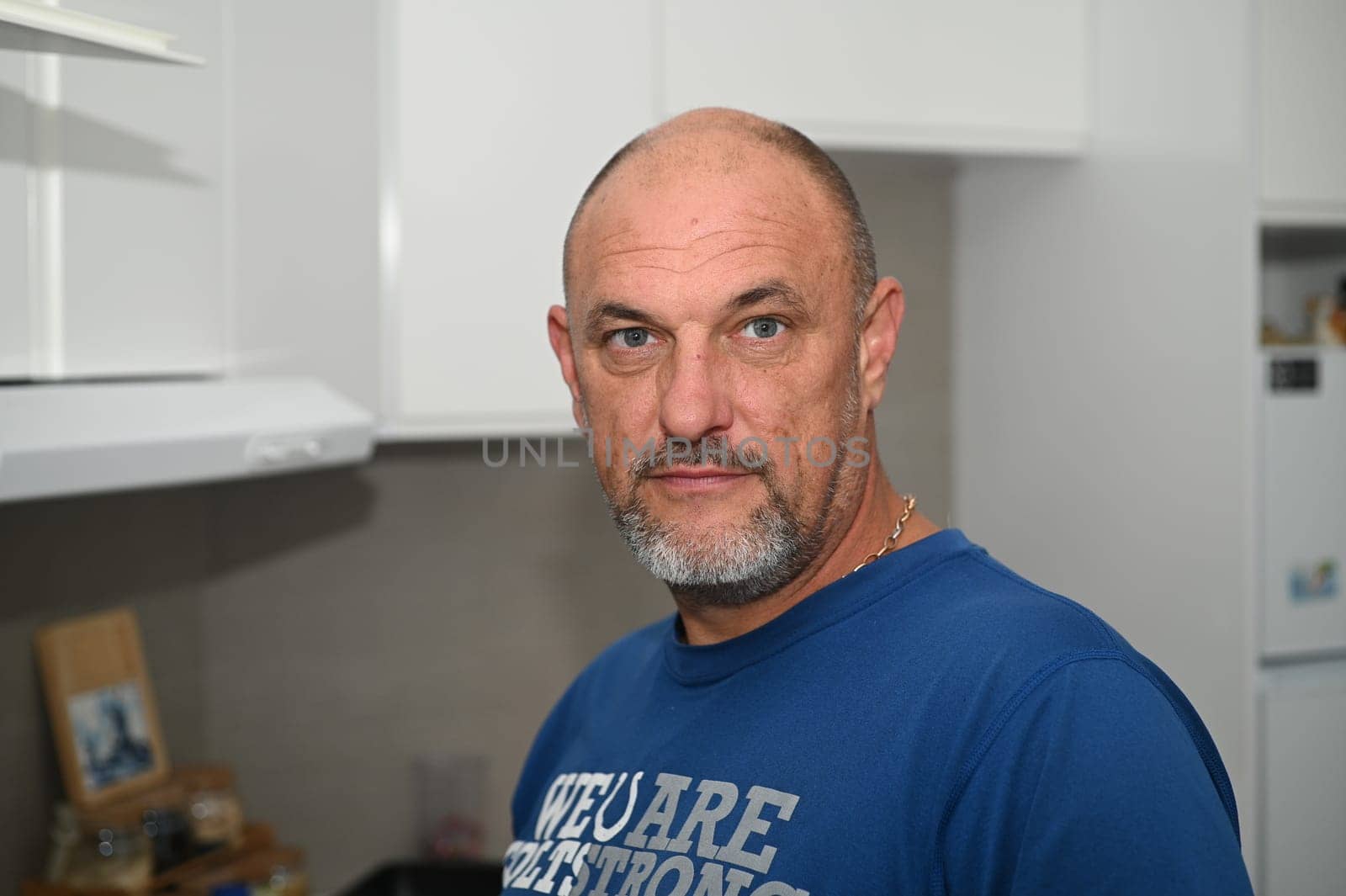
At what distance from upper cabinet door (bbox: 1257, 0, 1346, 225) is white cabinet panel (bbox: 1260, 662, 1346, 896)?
69 centimetres

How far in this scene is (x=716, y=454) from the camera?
97 cm

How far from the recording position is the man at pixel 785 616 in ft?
2.62

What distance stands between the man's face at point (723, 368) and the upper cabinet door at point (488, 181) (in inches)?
37.7

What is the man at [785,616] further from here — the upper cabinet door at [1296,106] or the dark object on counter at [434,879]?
the dark object on counter at [434,879]

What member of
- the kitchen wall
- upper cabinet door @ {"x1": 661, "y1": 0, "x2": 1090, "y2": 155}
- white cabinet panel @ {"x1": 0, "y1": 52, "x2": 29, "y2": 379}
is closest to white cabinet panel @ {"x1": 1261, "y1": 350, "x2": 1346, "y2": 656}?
upper cabinet door @ {"x1": 661, "y1": 0, "x2": 1090, "y2": 155}

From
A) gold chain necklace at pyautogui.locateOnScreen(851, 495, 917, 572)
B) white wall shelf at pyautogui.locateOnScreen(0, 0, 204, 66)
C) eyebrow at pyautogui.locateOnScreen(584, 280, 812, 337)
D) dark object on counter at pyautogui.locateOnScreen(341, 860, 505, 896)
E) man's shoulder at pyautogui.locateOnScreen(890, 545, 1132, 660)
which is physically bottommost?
dark object on counter at pyautogui.locateOnScreen(341, 860, 505, 896)

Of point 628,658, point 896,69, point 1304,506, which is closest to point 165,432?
point 628,658

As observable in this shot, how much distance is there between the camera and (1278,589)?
72.7 inches

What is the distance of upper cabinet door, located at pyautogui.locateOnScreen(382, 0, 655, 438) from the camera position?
1.94m

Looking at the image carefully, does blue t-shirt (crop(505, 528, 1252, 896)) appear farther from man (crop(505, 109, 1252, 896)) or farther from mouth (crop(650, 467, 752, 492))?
mouth (crop(650, 467, 752, 492))

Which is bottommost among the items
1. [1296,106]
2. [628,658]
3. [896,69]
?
[628,658]

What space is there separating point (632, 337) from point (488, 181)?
1.02 m

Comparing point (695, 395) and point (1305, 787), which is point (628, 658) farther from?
point (1305, 787)

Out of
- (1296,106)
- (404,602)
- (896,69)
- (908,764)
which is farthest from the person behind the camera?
(404,602)
